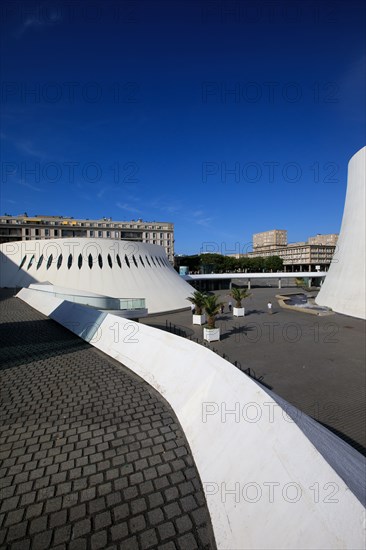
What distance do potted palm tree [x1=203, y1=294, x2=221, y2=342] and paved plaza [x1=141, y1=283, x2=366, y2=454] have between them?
0.53 m

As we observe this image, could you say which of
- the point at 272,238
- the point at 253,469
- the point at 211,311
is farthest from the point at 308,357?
the point at 272,238

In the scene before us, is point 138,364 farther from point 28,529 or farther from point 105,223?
point 105,223

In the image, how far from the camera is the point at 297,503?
247 centimetres

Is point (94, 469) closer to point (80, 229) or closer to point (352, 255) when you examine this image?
point (352, 255)

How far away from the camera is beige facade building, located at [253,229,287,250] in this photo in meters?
170

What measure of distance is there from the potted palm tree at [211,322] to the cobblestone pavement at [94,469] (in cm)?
1181

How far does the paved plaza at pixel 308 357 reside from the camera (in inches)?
338

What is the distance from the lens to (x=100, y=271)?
2848 centimetres

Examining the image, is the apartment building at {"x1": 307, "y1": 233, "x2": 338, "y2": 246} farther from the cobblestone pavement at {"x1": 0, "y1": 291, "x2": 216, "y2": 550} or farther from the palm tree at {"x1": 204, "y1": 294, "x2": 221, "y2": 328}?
the cobblestone pavement at {"x1": 0, "y1": 291, "x2": 216, "y2": 550}

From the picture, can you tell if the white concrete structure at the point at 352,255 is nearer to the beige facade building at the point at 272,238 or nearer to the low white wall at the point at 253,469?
the low white wall at the point at 253,469

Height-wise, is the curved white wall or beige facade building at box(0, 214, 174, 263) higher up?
beige facade building at box(0, 214, 174, 263)

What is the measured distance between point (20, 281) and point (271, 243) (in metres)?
162

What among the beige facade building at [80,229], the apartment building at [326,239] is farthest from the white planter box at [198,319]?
the apartment building at [326,239]

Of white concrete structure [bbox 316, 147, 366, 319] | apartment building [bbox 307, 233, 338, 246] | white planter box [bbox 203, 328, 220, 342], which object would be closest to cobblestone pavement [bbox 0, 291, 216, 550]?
white planter box [bbox 203, 328, 220, 342]
